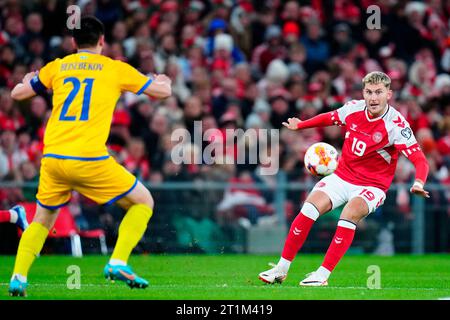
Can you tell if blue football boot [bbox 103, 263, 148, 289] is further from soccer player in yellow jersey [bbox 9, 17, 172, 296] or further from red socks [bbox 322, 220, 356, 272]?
red socks [bbox 322, 220, 356, 272]

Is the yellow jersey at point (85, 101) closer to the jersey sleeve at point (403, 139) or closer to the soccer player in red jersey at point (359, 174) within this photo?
the soccer player in red jersey at point (359, 174)

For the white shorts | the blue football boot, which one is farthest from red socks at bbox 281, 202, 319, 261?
the blue football boot

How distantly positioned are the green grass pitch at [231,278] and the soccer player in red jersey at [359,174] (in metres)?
0.35

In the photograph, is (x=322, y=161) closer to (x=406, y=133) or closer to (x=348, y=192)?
(x=348, y=192)

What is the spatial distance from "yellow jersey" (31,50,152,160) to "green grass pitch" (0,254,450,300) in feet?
4.39

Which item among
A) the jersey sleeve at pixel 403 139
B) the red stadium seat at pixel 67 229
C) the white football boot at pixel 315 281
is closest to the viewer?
the white football boot at pixel 315 281

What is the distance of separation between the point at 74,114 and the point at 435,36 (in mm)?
14456

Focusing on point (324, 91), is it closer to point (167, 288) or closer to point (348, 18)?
point (348, 18)

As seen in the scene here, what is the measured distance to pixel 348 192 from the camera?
10.9 meters

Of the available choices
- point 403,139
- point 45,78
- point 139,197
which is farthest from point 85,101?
point 403,139

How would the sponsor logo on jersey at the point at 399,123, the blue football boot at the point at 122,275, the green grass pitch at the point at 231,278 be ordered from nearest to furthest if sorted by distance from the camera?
the blue football boot at the point at 122,275 → the green grass pitch at the point at 231,278 → the sponsor logo on jersey at the point at 399,123

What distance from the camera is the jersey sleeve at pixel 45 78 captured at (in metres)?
9.39

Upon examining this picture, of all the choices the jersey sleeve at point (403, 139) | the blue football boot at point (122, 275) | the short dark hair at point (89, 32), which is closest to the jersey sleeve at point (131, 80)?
the short dark hair at point (89, 32)

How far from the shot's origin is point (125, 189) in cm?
919
